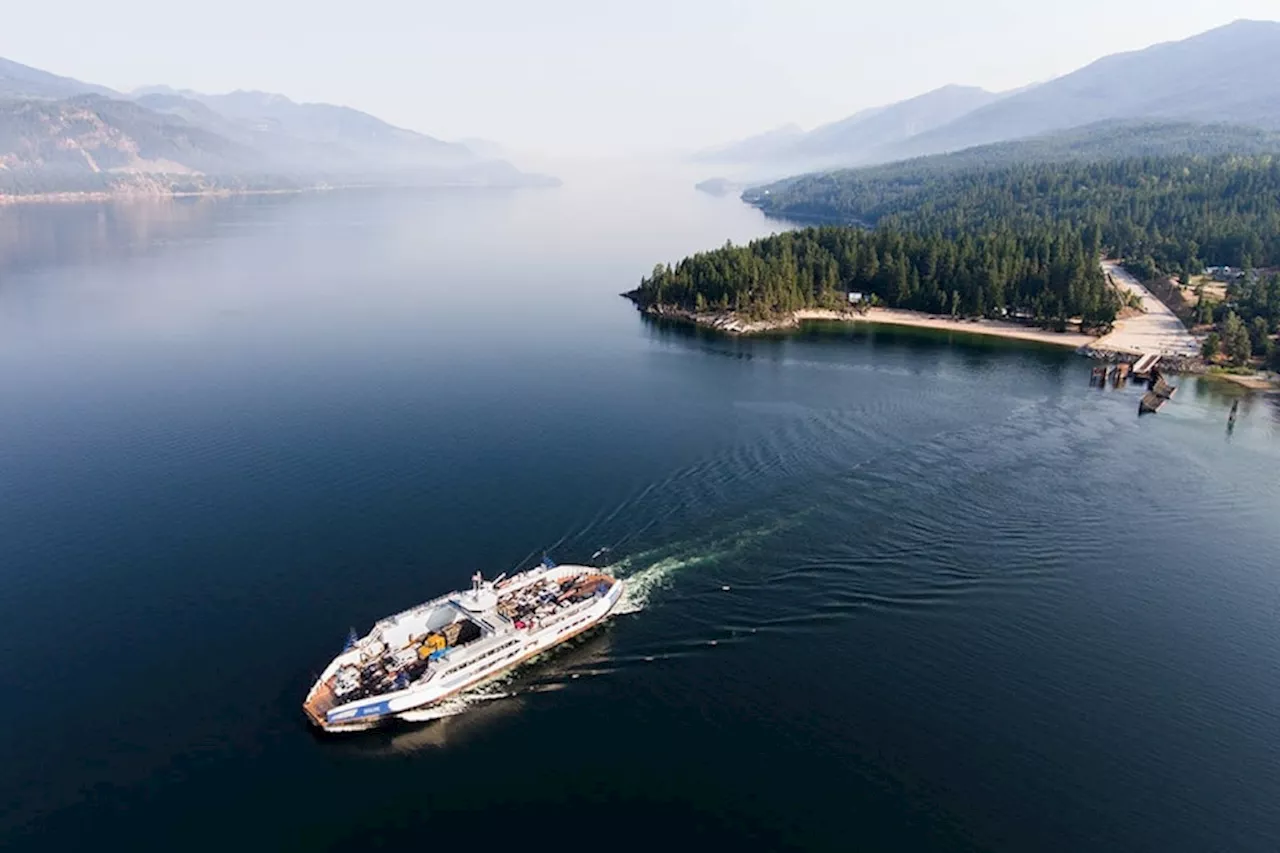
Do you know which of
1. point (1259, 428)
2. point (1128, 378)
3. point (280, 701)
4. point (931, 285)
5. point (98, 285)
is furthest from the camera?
point (98, 285)

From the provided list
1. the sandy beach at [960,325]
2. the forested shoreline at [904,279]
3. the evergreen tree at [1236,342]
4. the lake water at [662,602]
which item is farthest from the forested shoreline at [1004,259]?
the lake water at [662,602]

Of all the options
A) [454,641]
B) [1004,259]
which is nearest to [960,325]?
[1004,259]

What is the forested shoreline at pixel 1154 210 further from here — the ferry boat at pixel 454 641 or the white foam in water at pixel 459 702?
the white foam in water at pixel 459 702

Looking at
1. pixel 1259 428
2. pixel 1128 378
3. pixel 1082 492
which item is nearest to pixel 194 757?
pixel 1082 492

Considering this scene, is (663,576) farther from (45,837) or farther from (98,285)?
(98,285)

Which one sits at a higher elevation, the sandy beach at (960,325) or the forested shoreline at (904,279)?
the forested shoreline at (904,279)

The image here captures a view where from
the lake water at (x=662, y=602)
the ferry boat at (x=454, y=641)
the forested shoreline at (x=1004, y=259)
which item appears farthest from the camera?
the forested shoreline at (x=1004, y=259)
